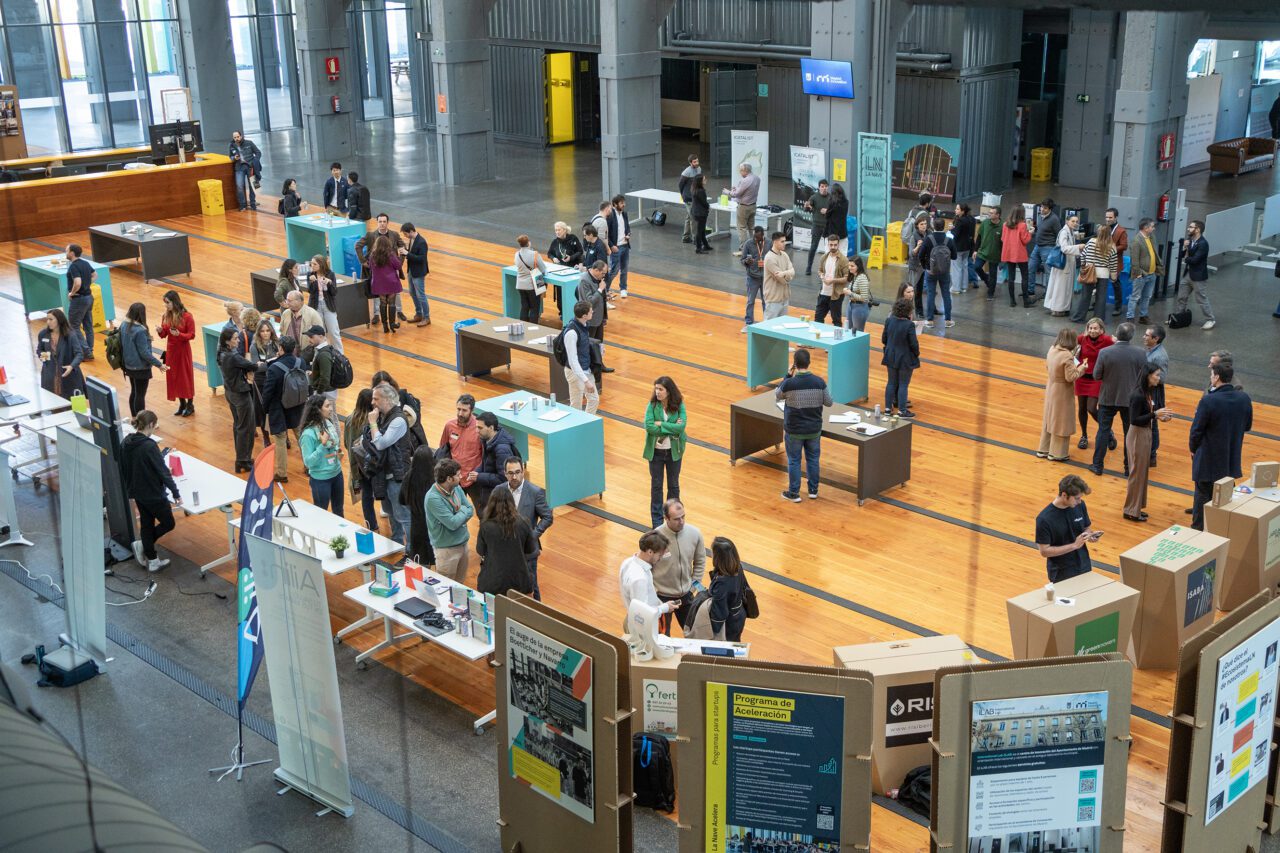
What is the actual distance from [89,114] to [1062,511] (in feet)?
81.8

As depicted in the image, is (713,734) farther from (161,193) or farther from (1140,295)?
(161,193)

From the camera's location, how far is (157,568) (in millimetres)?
8758

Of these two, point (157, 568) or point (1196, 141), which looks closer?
point (157, 568)

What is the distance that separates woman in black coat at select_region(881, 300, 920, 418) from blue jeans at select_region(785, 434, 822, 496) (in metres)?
1.52

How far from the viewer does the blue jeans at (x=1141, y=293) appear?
1354 cm

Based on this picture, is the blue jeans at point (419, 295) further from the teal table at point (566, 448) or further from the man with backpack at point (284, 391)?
the teal table at point (566, 448)

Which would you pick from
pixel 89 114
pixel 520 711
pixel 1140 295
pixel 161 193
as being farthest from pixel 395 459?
pixel 89 114

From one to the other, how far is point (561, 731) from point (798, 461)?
4750 millimetres

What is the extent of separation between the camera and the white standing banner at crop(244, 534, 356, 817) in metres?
5.77

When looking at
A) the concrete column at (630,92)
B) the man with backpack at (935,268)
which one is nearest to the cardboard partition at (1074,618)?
the man with backpack at (935,268)

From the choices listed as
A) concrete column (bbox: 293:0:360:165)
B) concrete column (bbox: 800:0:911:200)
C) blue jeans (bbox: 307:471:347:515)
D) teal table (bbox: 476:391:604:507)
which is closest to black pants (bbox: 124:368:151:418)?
blue jeans (bbox: 307:471:347:515)

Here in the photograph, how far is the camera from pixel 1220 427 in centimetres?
841

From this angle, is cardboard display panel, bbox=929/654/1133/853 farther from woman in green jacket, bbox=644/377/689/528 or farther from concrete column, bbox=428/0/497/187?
concrete column, bbox=428/0/497/187

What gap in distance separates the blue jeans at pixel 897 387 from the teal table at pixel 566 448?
2823 millimetres
